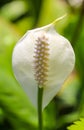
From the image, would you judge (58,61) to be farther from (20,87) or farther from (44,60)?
(20,87)

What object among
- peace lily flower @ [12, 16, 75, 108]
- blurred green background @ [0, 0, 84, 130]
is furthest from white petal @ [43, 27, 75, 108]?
blurred green background @ [0, 0, 84, 130]

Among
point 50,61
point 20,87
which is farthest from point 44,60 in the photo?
point 20,87

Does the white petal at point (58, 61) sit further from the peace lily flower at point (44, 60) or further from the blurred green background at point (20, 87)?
the blurred green background at point (20, 87)

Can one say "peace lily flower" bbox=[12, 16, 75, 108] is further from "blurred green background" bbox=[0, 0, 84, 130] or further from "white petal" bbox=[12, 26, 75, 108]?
"blurred green background" bbox=[0, 0, 84, 130]

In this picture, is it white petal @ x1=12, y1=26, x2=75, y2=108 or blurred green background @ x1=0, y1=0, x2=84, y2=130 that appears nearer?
white petal @ x1=12, y1=26, x2=75, y2=108

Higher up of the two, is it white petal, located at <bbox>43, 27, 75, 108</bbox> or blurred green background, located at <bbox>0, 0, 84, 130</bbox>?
white petal, located at <bbox>43, 27, 75, 108</bbox>

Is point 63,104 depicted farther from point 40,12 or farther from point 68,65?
point 68,65
